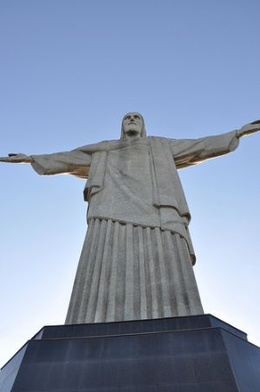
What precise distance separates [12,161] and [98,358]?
18.3 feet

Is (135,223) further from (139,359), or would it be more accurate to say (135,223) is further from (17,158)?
(17,158)

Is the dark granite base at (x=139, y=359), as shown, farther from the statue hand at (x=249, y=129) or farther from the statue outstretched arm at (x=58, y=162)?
the statue hand at (x=249, y=129)

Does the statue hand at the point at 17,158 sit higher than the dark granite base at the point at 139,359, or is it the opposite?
the statue hand at the point at 17,158

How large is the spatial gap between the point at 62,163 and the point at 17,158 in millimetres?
983

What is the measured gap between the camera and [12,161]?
28.6 ft

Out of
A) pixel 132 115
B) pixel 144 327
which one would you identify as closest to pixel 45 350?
pixel 144 327

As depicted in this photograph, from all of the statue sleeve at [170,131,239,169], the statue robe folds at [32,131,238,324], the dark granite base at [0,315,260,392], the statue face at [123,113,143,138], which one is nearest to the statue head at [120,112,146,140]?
the statue face at [123,113,143,138]

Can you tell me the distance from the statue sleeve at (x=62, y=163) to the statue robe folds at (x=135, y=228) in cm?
2

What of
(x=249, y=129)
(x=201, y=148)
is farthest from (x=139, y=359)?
(x=249, y=129)

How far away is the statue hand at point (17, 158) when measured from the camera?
8672 mm

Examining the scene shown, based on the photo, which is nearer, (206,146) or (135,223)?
(135,223)

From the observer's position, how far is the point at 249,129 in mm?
8430

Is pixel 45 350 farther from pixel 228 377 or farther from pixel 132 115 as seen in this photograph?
pixel 132 115

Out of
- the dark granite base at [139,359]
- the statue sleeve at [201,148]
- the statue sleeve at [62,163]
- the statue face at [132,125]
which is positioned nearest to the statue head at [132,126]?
the statue face at [132,125]
